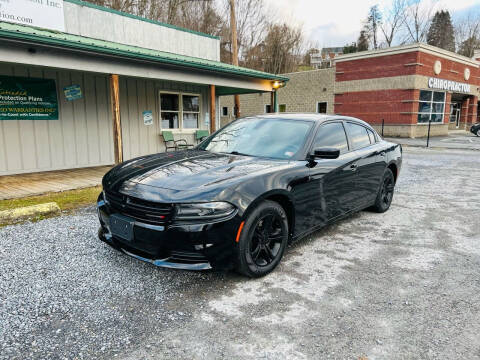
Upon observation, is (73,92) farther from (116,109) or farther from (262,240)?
(262,240)

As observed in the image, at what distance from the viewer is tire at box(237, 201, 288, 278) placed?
2.90 metres

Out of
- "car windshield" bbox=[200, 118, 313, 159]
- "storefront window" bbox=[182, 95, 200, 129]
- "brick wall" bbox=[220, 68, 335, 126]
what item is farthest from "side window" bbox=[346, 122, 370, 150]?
"brick wall" bbox=[220, 68, 335, 126]

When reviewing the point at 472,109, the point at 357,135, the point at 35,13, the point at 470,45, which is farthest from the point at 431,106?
the point at 470,45

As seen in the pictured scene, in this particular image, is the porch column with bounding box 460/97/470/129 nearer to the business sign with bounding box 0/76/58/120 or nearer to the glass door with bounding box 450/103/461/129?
the glass door with bounding box 450/103/461/129

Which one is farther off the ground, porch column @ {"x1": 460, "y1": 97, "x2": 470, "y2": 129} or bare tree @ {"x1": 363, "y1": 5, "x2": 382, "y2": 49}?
bare tree @ {"x1": 363, "y1": 5, "x2": 382, "y2": 49}

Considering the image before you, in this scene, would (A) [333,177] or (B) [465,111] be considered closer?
(A) [333,177]

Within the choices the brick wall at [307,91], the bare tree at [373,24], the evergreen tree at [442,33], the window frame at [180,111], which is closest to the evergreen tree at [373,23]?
the bare tree at [373,24]

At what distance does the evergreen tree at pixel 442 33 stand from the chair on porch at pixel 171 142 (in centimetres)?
5435

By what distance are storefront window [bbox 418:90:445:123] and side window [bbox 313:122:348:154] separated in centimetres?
2103

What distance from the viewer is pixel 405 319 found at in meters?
2.55

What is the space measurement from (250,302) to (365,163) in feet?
9.15

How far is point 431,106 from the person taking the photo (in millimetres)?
23281

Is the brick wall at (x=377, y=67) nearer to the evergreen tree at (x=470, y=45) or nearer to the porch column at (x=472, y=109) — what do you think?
the porch column at (x=472, y=109)

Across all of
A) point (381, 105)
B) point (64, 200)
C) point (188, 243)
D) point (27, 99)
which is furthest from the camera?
point (381, 105)
